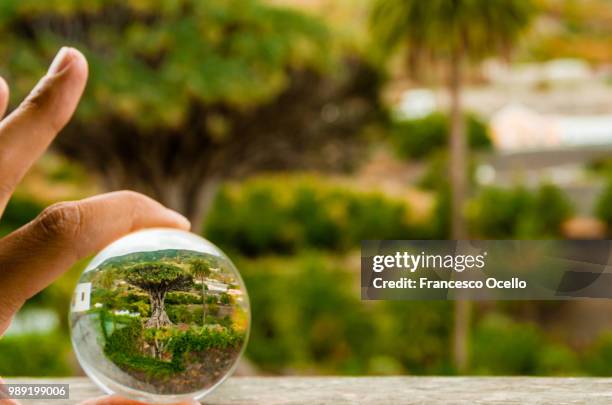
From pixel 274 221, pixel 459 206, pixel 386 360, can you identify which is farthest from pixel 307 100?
pixel 386 360

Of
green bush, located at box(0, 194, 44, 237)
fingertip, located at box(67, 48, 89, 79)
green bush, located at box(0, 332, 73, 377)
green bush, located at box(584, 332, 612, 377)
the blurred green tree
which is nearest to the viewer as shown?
fingertip, located at box(67, 48, 89, 79)

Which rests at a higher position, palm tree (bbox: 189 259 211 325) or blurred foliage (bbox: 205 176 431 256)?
blurred foliage (bbox: 205 176 431 256)

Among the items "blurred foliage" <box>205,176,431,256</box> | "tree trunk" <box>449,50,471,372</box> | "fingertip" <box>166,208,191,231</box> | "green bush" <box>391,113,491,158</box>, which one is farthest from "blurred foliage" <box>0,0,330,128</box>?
"fingertip" <box>166,208,191,231</box>

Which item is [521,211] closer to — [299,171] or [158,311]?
[299,171]

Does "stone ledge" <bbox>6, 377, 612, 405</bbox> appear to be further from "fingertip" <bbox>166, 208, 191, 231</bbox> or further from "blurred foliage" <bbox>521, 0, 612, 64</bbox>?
"blurred foliage" <bbox>521, 0, 612, 64</bbox>

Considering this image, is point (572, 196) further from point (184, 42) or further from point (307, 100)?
point (184, 42)

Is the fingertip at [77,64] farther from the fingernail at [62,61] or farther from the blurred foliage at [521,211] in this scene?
the blurred foliage at [521,211]

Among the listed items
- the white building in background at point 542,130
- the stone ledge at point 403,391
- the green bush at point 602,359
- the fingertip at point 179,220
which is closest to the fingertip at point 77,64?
the fingertip at point 179,220
